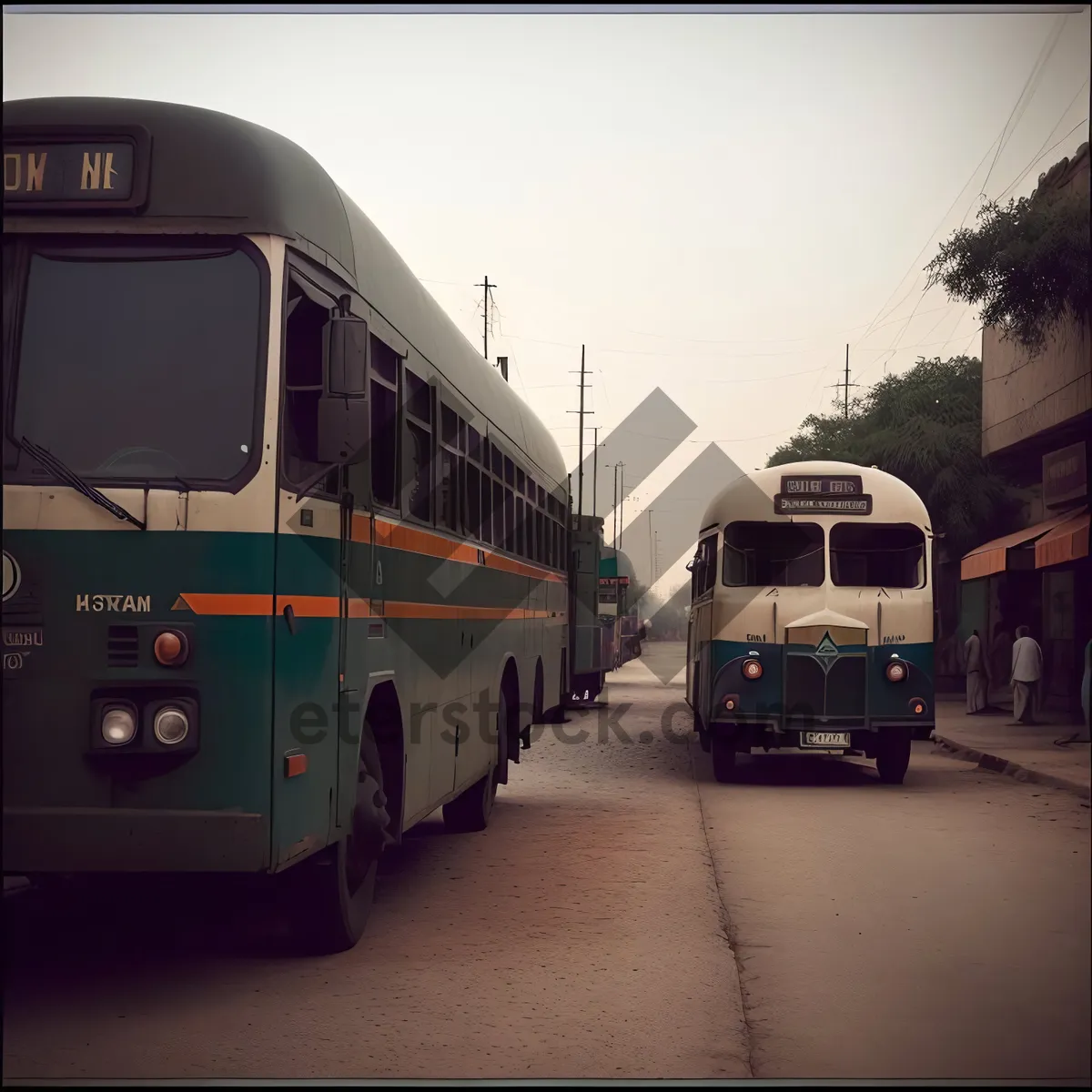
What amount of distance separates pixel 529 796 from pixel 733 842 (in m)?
3.57

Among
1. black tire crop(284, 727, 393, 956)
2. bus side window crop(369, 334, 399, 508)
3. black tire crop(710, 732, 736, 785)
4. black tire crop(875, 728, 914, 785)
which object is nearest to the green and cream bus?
black tire crop(284, 727, 393, 956)

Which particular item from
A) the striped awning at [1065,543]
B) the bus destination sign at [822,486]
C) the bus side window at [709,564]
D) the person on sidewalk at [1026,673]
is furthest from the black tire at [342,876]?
the person on sidewalk at [1026,673]

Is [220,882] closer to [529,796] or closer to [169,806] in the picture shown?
[169,806]

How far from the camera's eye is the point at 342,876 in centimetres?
715

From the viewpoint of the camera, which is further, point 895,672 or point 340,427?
point 895,672

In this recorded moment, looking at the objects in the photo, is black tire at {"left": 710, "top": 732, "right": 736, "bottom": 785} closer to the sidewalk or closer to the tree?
the sidewalk

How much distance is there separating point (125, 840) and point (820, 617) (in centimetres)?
1080

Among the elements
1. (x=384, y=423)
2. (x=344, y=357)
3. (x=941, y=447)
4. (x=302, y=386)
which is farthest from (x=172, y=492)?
(x=941, y=447)

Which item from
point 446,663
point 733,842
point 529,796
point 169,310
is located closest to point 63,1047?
point 169,310

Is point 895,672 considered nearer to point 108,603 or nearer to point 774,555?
point 774,555

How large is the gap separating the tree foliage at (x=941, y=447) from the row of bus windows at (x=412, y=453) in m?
21.9

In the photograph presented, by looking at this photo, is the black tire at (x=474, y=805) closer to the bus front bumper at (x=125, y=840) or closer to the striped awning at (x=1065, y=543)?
the bus front bumper at (x=125, y=840)

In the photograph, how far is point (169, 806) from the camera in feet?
19.4

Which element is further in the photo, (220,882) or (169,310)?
(220,882)
